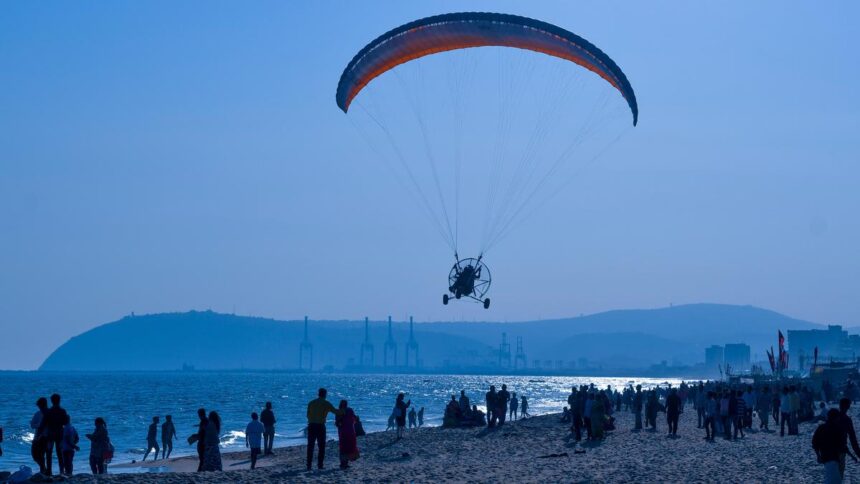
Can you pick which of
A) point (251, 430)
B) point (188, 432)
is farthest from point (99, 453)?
point (188, 432)

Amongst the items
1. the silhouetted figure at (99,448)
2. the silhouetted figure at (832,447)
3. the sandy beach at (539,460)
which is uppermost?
the silhouetted figure at (832,447)

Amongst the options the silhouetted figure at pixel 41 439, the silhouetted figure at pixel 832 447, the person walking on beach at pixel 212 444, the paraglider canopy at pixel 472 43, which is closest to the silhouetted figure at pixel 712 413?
the paraglider canopy at pixel 472 43

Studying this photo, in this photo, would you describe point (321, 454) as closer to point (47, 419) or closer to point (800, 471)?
point (47, 419)

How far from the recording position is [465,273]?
25703 millimetres

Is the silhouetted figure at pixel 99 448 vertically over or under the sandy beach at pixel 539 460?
over

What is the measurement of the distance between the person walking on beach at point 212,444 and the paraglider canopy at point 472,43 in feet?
32.9

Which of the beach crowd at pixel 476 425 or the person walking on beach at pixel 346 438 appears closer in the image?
the beach crowd at pixel 476 425

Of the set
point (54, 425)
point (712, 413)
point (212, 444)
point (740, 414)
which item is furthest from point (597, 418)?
point (54, 425)

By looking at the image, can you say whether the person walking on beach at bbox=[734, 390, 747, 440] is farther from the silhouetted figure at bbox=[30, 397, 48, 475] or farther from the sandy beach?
the silhouetted figure at bbox=[30, 397, 48, 475]

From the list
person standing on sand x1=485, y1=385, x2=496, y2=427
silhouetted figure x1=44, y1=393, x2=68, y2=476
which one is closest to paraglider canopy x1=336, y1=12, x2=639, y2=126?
person standing on sand x1=485, y1=385, x2=496, y2=427

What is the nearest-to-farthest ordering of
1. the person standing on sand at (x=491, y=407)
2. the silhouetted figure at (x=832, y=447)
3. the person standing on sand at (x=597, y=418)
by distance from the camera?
the silhouetted figure at (x=832, y=447), the person standing on sand at (x=597, y=418), the person standing on sand at (x=491, y=407)

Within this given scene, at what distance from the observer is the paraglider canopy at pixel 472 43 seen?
23109 millimetres

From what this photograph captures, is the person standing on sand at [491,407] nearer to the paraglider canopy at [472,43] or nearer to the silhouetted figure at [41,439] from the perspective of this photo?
the paraglider canopy at [472,43]

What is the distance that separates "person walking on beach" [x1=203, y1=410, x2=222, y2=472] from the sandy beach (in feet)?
1.67
